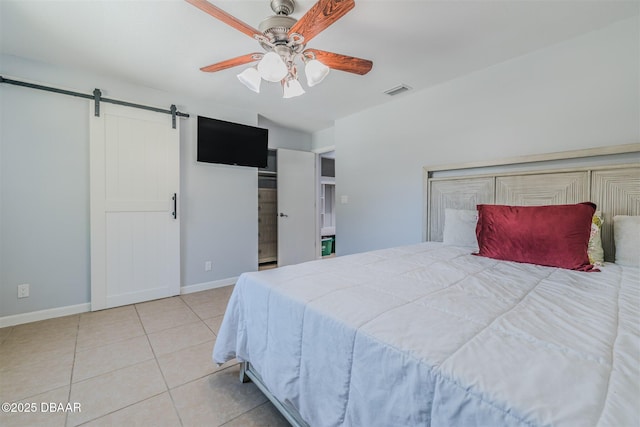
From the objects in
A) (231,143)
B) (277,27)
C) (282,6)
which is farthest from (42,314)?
(282,6)

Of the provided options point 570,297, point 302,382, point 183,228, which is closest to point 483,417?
point 302,382

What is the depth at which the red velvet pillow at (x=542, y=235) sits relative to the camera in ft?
5.41

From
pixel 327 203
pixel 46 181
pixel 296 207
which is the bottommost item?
pixel 296 207

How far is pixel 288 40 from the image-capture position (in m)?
1.64

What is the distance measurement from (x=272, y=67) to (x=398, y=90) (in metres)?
1.94

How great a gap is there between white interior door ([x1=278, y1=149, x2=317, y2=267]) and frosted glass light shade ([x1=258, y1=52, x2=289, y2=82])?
2843mm

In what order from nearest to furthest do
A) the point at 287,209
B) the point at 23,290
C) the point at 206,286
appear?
the point at 23,290 → the point at 206,286 → the point at 287,209

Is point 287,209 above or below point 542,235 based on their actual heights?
above

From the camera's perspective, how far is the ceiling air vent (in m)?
2.91

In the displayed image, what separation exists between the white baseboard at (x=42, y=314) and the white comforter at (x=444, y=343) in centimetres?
211

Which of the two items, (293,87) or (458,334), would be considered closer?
(458,334)

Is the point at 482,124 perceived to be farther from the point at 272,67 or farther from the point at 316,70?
the point at 272,67

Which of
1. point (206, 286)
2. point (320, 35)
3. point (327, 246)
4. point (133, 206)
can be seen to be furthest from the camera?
point (327, 246)

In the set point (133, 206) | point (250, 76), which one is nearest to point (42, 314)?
point (133, 206)
